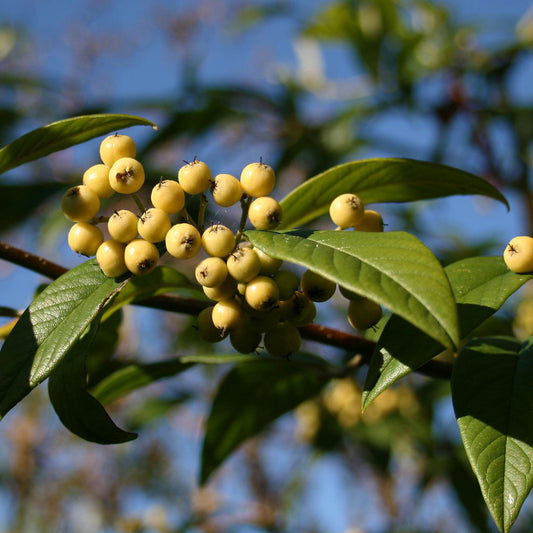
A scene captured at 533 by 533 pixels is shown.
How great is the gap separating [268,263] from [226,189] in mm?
144

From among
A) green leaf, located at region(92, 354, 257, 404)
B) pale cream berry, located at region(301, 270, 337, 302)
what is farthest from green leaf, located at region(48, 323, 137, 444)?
green leaf, located at region(92, 354, 257, 404)

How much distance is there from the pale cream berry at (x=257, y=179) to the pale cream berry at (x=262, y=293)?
0.17 metres

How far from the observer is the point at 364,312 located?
92cm

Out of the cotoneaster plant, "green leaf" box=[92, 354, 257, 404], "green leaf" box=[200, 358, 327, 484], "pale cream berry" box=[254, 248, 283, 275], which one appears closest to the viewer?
the cotoneaster plant

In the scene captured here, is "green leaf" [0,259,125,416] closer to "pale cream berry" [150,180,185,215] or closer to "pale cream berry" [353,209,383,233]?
"pale cream berry" [150,180,185,215]

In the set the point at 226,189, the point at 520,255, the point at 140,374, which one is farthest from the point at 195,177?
the point at 140,374

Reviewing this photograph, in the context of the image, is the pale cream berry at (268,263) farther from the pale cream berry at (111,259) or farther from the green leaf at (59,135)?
the green leaf at (59,135)

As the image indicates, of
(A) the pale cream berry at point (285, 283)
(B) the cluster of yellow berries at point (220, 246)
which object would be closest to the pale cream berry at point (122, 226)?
(B) the cluster of yellow berries at point (220, 246)

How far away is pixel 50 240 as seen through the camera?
2594mm

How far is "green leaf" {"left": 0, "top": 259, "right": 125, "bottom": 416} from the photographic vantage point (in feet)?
2.59

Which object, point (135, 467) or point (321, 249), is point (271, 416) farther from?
point (135, 467)

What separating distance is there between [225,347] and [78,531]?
316 cm

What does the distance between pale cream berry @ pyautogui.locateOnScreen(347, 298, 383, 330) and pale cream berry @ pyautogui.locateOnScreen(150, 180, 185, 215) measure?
0.31 metres

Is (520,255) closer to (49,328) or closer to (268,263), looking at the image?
(268,263)
